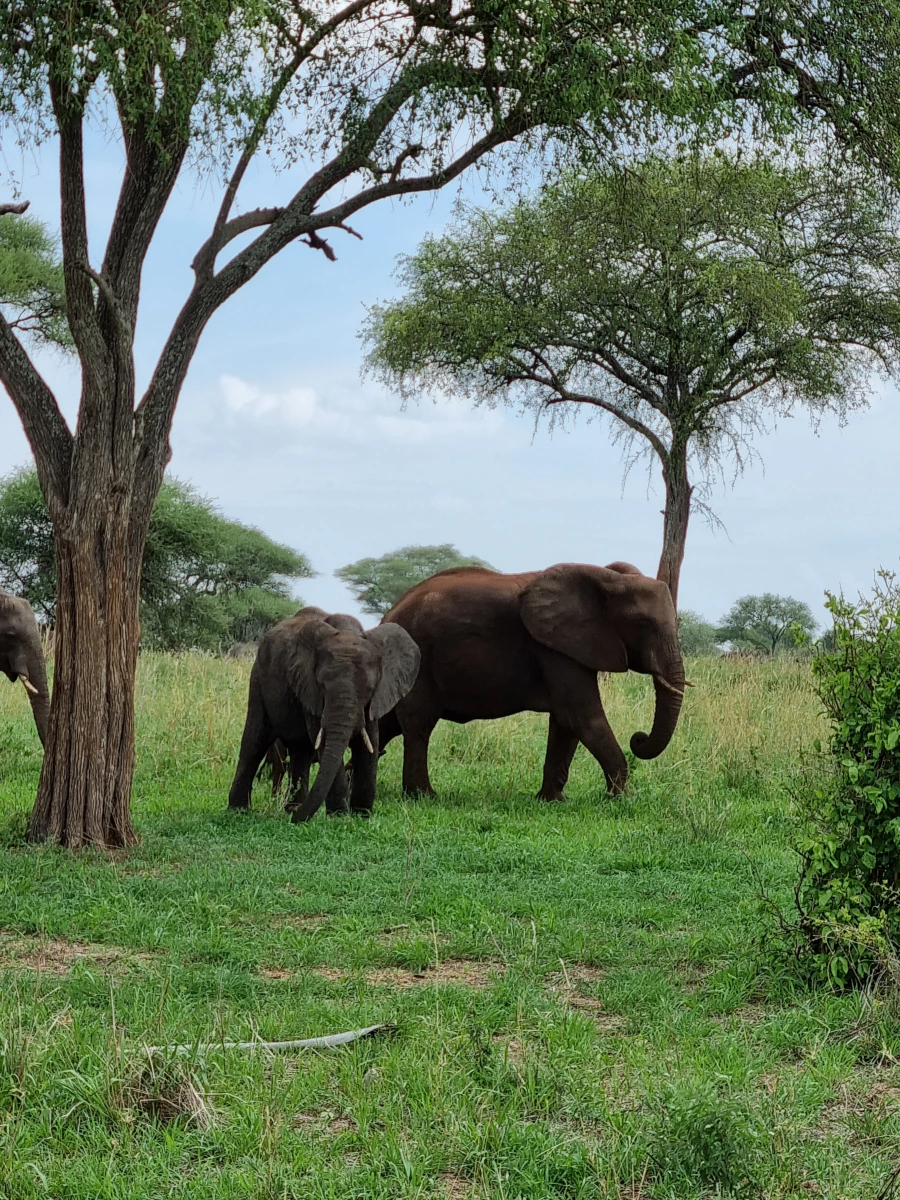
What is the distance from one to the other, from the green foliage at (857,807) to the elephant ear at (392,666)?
5.09 m

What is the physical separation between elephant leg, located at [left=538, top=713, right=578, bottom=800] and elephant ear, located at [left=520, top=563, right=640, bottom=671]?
0.66 m

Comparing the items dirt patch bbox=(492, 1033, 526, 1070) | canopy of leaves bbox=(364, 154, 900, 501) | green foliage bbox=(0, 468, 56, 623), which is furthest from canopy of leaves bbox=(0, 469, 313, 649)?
dirt patch bbox=(492, 1033, 526, 1070)

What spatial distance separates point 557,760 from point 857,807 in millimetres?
6289

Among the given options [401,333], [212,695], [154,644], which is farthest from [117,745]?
[154,644]

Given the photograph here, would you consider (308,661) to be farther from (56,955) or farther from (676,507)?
(676,507)

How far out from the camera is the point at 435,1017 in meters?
5.32

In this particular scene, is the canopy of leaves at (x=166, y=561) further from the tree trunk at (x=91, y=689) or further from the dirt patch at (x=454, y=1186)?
the dirt patch at (x=454, y=1186)

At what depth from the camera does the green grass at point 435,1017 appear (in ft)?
13.3

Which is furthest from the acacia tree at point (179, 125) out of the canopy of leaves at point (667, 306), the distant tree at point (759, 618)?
the distant tree at point (759, 618)

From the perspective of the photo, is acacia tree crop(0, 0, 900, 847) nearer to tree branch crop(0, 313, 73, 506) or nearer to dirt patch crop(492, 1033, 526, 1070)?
tree branch crop(0, 313, 73, 506)

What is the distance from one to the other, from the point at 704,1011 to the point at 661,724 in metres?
6.38

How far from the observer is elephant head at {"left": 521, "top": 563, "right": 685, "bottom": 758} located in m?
12.1

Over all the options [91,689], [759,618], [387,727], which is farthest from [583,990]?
[759,618]

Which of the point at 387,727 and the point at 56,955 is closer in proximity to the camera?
the point at 56,955
